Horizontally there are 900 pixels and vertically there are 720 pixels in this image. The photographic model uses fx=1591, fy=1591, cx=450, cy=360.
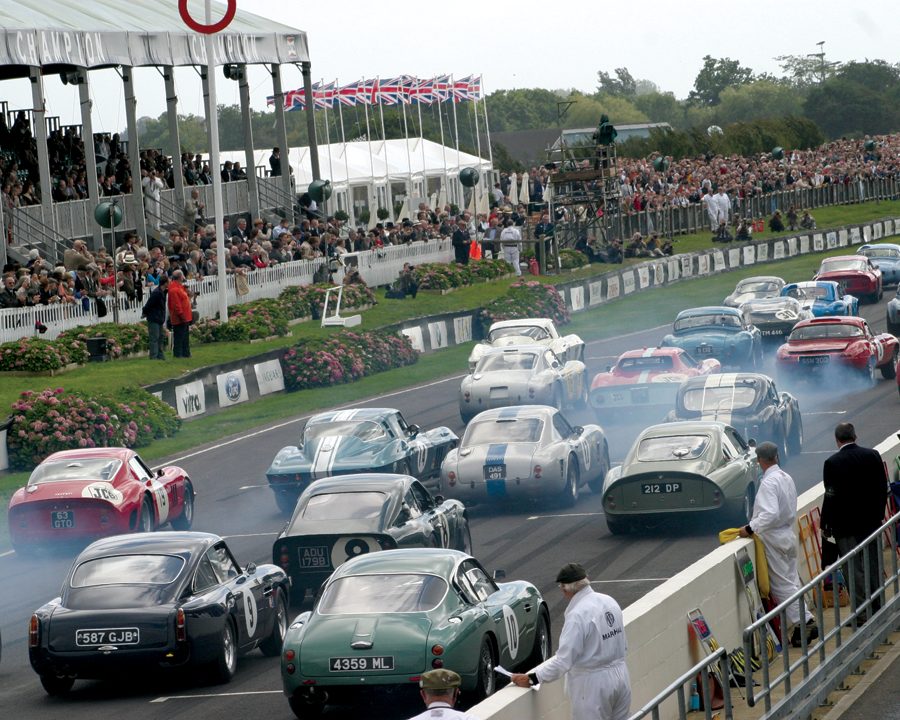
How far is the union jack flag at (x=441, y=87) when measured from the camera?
219 ft

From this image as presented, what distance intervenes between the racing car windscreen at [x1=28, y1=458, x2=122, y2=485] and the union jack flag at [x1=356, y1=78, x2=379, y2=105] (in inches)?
1859

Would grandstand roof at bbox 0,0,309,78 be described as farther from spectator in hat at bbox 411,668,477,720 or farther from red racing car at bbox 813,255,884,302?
spectator in hat at bbox 411,668,477,720

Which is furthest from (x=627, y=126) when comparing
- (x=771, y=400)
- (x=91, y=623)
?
(x=91, y=623)

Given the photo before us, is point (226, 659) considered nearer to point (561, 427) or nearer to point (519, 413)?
point (519, 413)

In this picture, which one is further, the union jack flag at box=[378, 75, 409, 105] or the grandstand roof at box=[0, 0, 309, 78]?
the union jack flag at box=[378, 75, 409, 105]

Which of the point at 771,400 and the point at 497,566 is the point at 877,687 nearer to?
the point at 497,566

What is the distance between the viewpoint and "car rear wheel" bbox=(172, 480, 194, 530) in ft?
72.1

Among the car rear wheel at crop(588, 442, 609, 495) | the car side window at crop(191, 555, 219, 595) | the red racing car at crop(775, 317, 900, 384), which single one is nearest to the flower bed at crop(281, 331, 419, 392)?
the red racing car at crop(775, 317, 900, 384)

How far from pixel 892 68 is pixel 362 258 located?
134 meters

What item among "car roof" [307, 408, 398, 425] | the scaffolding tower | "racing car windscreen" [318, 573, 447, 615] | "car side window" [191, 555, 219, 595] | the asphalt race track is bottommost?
the asphalt race track

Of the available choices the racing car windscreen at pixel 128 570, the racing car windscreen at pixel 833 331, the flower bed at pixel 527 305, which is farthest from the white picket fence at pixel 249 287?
the racing car windscreen at pixel 128 570

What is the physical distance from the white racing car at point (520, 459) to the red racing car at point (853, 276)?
81.1ft

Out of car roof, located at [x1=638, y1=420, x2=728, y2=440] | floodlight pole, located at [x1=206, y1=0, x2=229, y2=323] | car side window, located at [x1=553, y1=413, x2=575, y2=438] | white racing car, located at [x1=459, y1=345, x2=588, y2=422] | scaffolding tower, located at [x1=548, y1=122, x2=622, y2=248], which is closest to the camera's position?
car roof, located at [x1=638, y1=420, x2=728, y2=440]

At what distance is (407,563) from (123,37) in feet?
112
